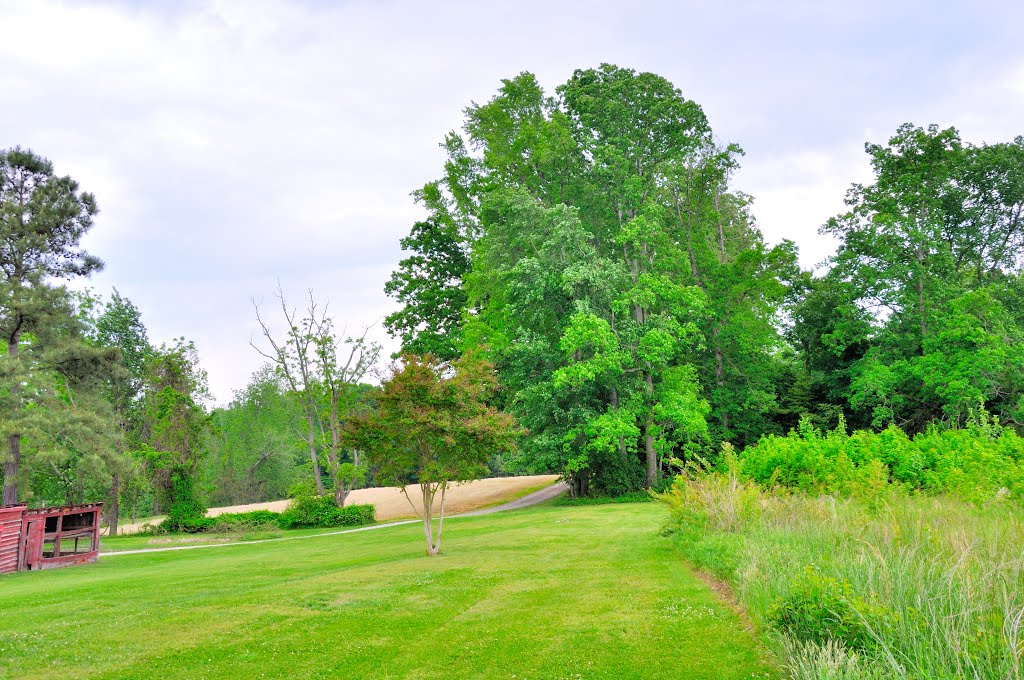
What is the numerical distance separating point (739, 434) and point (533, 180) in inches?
701

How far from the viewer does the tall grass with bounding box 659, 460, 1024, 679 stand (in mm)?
4305

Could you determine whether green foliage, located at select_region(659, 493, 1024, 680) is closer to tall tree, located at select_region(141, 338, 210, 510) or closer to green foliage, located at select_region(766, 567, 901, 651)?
green foliage, located at select_region(766, 567, 901, 651)

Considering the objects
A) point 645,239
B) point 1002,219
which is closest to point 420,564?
point 645,239

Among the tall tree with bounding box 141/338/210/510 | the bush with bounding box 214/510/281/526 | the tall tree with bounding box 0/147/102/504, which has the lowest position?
the bush with bounding box 214/510/281/526

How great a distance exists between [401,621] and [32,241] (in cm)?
2605

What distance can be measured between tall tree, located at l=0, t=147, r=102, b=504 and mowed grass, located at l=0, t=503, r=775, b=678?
42.3 feet

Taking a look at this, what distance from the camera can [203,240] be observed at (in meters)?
19.7

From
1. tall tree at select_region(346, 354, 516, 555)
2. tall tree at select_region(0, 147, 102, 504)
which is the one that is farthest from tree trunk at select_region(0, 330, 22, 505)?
tall tree at select_region(346, 354, 516, 555)

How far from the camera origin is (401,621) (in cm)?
763

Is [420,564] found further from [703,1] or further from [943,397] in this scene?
[943,397]

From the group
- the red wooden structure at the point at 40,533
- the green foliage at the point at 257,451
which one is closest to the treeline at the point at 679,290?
the red wooden structure at the point at 40,533

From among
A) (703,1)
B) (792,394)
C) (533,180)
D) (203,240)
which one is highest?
(533,180)

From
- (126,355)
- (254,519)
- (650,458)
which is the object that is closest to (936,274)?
(650,458)

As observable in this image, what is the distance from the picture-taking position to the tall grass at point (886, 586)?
4305 millimetres
